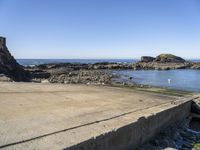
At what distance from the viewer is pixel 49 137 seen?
4211mm

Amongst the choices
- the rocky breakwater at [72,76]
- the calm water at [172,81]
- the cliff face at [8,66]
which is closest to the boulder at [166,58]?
the rocky breakwater at [72,76]

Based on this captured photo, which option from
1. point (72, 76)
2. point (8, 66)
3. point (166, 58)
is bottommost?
point (72, 76)

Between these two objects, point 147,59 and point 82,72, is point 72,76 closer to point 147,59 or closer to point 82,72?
point 82,72

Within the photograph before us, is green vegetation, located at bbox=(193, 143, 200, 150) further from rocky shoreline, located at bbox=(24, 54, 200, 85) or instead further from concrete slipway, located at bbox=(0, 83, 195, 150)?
rocky shoreline, located at bbox=(24, 54, 200, 85)

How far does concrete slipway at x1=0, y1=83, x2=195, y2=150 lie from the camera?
4152 millimetres

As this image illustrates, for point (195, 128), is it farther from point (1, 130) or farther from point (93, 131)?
point (1, 130)

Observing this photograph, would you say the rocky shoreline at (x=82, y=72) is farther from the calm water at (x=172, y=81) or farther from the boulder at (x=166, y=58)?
the calm water at (x=172, y=81)

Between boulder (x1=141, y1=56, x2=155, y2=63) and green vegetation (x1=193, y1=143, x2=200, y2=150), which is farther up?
boulder (x1=141, y1=56, x2=155, y2=63)

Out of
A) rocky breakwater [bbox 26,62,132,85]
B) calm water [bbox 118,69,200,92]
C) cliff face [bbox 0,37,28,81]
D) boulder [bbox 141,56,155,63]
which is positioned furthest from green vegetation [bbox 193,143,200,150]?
boulder [bbox 141,56,155,63]

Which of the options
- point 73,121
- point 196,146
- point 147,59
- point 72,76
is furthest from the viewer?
point 147,59

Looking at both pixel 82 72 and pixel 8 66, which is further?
pixel 82 72

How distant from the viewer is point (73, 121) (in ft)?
17.3

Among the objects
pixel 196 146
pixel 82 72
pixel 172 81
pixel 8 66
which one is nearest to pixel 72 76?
pixel 82 72

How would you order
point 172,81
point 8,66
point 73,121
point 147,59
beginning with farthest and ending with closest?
1. point 147,59
2. point 172,81
3. point 8,66
4. point 73,121
